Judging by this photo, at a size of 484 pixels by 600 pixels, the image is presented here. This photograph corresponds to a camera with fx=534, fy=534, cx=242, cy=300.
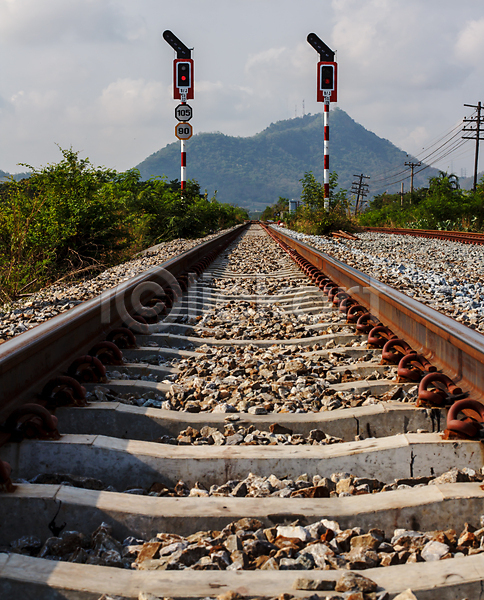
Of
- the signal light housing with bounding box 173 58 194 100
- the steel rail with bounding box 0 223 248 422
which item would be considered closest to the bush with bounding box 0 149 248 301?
the steel rail with bounding box 0 223 248 422

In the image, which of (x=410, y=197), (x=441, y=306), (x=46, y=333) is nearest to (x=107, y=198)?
(x=441, y=306)

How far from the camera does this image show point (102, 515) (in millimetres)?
1446

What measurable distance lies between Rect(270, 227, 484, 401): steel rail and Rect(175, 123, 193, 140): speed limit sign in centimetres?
2258

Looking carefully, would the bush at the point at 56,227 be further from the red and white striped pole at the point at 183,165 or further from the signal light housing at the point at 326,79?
the signal light housing at the point at 326,79

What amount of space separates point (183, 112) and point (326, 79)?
23.6ft

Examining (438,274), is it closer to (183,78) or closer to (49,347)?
(49,347)

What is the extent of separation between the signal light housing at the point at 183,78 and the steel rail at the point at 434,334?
2446 centimetres

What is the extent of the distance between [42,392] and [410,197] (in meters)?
43.3

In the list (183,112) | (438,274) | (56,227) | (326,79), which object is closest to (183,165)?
(183,112)

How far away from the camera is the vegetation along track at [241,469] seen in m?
1.22

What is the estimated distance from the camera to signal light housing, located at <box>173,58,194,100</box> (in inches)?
1040

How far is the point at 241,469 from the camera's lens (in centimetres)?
175

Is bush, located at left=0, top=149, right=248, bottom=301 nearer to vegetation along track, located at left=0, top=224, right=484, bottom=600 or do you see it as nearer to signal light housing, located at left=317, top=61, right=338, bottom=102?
vegetation along track, located at left=0, top=224, right=484, bottom=600

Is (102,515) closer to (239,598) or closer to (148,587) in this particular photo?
(148,587)
